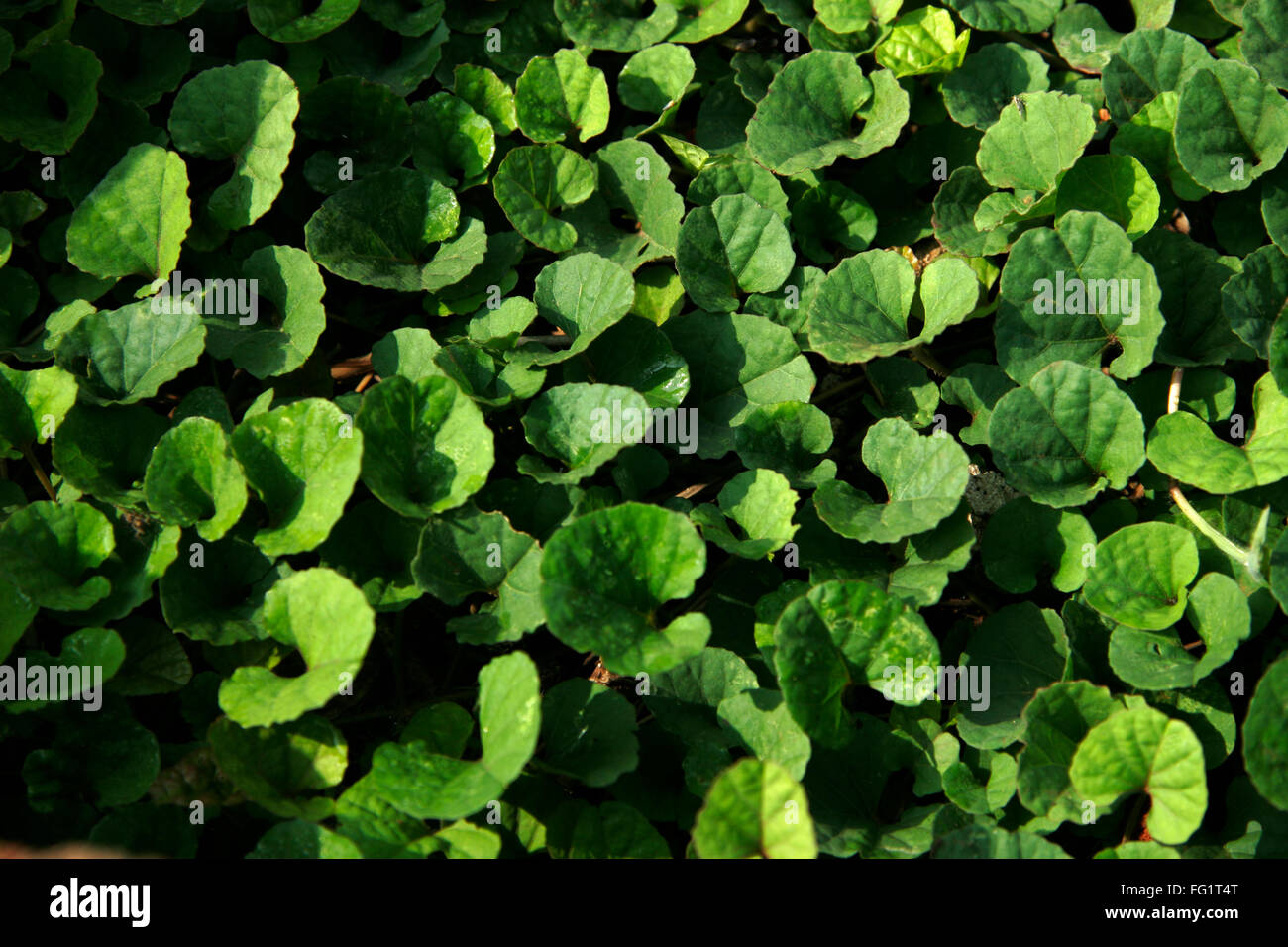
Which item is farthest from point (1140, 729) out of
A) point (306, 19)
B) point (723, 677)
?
point (306, 19)

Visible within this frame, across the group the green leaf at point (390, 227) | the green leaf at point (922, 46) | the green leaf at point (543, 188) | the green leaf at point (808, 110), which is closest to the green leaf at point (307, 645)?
the green leaf at point (390, 227)

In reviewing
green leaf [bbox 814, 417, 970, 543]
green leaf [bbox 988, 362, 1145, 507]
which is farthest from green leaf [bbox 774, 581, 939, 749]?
green leaf [bbox 988, 362, 1145, 507]

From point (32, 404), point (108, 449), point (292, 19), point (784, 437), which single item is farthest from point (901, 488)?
point (292, 19)

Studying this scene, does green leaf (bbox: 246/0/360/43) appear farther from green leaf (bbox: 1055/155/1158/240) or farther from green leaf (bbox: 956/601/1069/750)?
green leaf (bbox: 956/601/1069/750)

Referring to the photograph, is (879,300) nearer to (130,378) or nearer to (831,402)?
(831,402)

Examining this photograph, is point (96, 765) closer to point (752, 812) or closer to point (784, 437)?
point (752, 812)
